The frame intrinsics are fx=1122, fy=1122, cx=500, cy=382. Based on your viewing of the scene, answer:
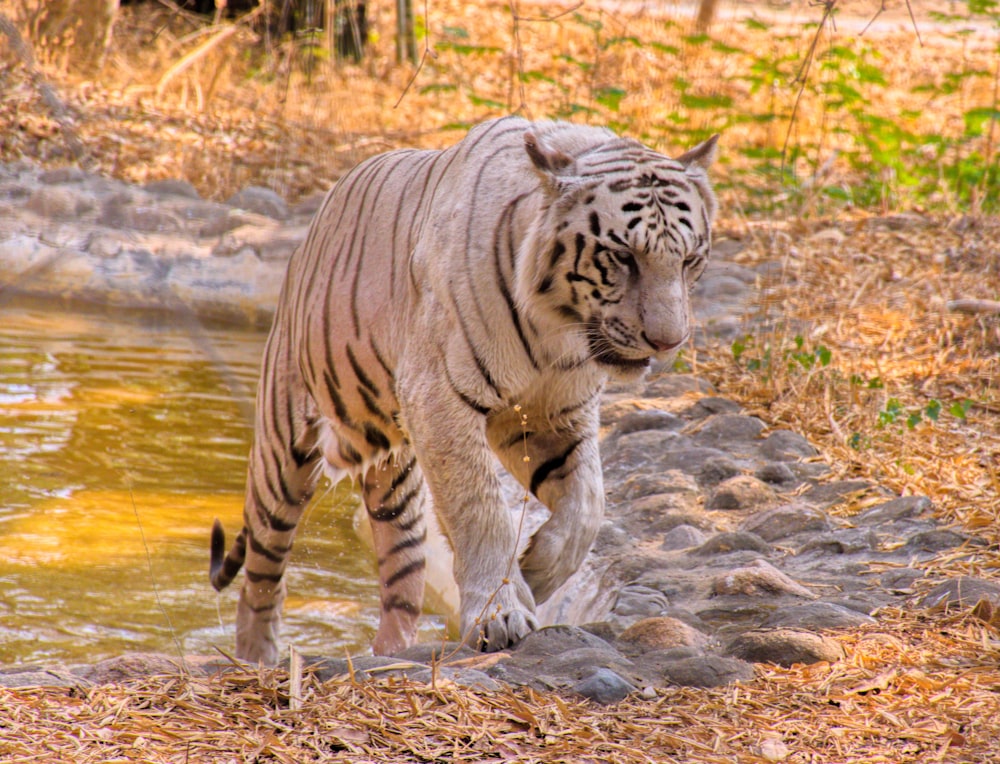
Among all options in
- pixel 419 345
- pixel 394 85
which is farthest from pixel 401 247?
pixel 394 85

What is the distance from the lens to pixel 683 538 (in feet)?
12.5

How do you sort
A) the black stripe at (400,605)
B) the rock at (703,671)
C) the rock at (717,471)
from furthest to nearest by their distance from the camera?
the rock at (717,471), the black stripe at (400,605), the rock at (703,671)

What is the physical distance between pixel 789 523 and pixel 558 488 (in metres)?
1.12

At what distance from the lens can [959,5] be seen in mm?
18797

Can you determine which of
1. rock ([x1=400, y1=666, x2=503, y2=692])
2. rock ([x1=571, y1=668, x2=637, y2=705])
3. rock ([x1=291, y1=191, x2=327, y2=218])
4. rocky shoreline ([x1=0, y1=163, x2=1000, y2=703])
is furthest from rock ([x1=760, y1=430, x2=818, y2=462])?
rock ([x1=291, y1=191, x2=327, y2=218])

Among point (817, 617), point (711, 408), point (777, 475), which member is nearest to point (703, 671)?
point (817, 617)

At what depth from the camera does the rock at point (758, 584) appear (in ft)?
10.4

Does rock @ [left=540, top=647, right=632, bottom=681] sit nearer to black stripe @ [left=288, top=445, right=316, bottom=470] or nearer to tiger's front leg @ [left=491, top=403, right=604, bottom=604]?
tiger's front leg @ [left=491, top=403, right=604, bottom=604]

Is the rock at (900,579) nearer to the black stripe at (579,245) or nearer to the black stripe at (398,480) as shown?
the black stripe at (579,245)

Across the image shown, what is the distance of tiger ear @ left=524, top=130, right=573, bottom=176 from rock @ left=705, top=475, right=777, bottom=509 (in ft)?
5.72

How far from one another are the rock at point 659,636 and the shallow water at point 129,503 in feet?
4.69

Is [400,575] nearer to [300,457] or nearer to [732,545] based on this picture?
[300,457]

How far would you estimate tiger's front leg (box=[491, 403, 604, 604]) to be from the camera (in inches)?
116

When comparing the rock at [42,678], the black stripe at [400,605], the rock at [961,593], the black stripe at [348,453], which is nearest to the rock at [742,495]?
the rock at [961,593]
